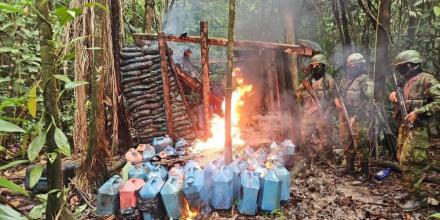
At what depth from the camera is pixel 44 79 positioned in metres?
1.37

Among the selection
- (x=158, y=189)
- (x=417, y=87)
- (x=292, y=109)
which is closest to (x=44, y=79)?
(x=158, y=189)

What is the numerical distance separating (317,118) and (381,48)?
2385 millimetres

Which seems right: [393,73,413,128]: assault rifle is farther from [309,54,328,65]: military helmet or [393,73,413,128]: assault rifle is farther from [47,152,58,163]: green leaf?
[47,152,58,163]: green leaf

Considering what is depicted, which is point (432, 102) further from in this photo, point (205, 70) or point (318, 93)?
point (205, 70)

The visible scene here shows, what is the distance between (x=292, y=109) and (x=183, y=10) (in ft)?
22.2

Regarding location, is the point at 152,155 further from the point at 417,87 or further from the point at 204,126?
the point at 417,87

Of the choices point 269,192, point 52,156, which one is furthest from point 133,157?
point 52,156

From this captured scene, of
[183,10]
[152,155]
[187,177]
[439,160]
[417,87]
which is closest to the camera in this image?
[187,177]

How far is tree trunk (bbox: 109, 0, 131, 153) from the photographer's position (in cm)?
607

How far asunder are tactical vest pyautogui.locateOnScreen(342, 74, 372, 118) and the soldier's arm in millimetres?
1456

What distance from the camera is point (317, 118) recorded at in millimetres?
8117

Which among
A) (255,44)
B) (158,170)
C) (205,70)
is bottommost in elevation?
(158,170)

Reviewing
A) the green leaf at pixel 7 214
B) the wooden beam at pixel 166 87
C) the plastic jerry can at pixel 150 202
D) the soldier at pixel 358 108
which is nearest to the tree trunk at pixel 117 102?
the wooden beam at pixel 166 87

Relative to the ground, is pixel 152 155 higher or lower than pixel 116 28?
lower
